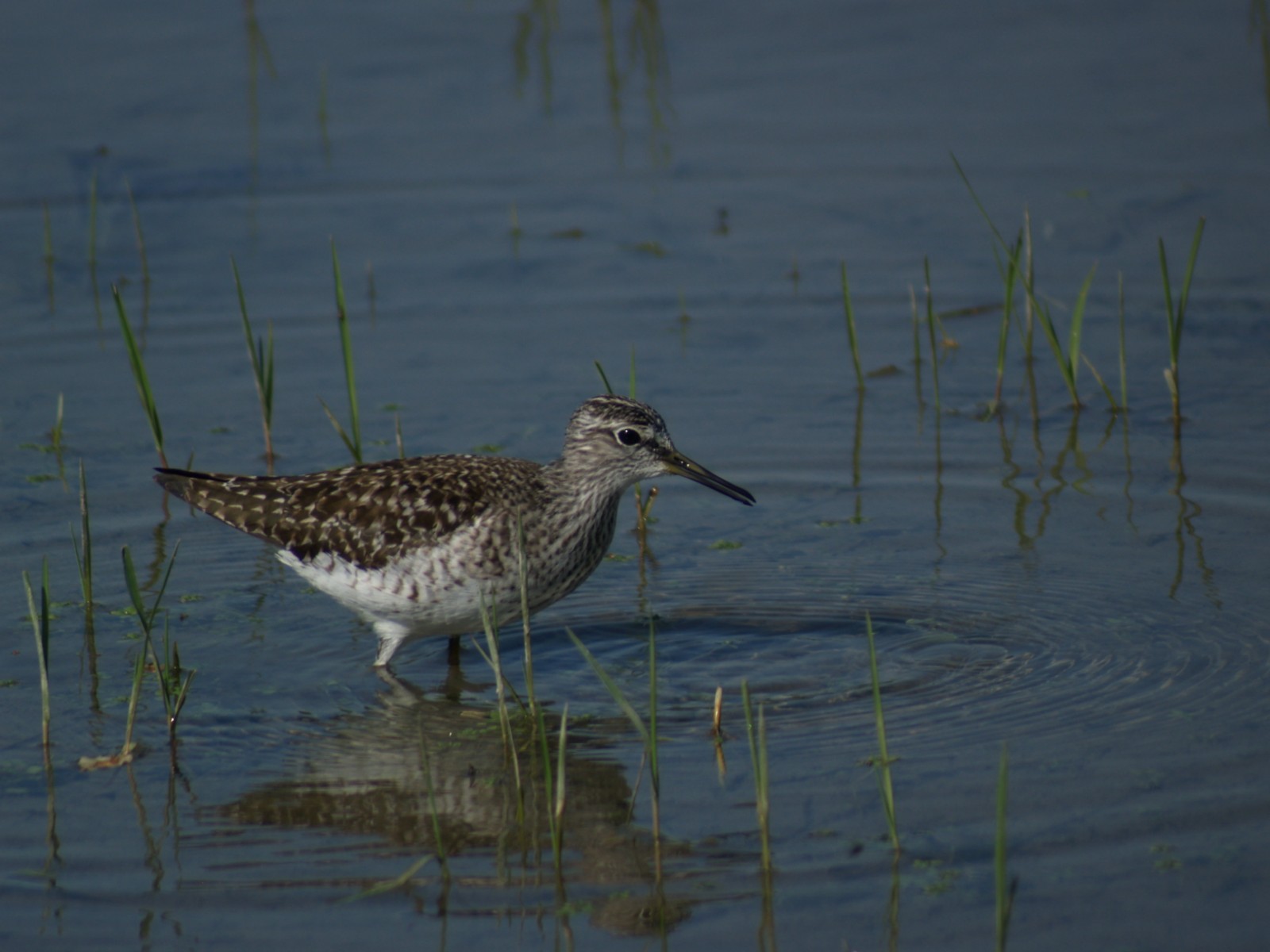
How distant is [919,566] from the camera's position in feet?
27.7

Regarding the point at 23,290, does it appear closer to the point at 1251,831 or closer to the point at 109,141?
the point at 109,141

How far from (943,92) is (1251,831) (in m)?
9.97

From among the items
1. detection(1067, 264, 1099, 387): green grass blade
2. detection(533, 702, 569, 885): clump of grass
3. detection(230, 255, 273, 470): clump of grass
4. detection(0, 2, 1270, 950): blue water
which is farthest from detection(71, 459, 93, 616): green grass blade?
detection(1067, 264, 1099, 387): green grass blade

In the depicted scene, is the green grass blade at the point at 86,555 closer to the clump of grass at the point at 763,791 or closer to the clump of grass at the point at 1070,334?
the clump of grass at the point at 763,791

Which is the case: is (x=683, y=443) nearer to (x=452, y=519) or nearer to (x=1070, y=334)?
(x=1070, y=334)

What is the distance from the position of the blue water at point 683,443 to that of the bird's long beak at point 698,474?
57 cm

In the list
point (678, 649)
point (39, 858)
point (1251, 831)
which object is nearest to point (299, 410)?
point (678, 649)

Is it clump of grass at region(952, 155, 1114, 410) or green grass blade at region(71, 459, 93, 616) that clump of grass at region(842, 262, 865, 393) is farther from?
green grass blade at region(71, 459, 93, 616)

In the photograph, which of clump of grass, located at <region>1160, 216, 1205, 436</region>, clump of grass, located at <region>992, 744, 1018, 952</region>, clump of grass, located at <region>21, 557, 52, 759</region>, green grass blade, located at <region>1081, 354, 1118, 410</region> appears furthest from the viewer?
green grass blade, located at <region>1081, 354, 1118, 410</region>

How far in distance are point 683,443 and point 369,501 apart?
274cm

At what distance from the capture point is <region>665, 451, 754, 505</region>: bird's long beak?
788 centimetres

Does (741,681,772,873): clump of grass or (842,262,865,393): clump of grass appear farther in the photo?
(842,262,865,393): clump of grass

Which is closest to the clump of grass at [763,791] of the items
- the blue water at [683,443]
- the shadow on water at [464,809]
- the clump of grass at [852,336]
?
the blue water at [683,443]

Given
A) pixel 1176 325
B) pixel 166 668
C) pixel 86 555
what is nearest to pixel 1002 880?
pixel 166 668
